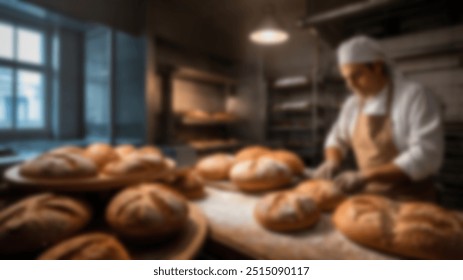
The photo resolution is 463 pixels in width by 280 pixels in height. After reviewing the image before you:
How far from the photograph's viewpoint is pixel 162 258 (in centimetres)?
70

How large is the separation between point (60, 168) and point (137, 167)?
26 cm

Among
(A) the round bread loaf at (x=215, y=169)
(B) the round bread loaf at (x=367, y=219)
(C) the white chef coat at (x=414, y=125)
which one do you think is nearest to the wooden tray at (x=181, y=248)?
(B) the round bread loaf at (x=367, y=219)

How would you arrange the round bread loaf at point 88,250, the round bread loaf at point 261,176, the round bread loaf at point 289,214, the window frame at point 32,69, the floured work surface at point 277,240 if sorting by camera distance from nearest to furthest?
1. the round bread loaf at point 88,250
2. the floured work surface at point 277,240
3. the round bread loaf at point 289,214
4. the window frame at point 32,69
5. the round bread loaf at point 261,176

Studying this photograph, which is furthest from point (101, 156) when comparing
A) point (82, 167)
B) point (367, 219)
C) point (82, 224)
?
point (367, 219)

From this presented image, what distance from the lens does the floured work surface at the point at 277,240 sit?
2.30ft

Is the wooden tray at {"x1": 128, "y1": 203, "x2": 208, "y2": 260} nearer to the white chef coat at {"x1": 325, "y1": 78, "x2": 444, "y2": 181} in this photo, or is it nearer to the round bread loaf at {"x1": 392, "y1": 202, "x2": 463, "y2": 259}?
the round bread loaf at {"x1": 392, "y1": 202, "x2": 463, "y2": 259}

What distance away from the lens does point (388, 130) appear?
4.34 ft

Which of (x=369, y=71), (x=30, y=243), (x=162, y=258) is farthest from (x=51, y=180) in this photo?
(x=369, y=71)

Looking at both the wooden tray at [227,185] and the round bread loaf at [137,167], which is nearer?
the round bread loaf at [137,167]

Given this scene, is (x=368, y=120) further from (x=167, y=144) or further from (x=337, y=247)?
(x=167, y=144)

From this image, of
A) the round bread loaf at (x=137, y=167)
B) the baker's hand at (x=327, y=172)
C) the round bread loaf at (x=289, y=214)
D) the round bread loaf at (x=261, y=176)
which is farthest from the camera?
the baker's hand at (x=327, y=172)

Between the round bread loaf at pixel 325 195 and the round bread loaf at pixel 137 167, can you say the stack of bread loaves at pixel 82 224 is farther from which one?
the round bread loaf at pixel 325 195

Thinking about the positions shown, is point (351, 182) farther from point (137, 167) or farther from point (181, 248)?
point (137, 167)

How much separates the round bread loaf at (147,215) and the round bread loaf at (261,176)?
1.41 ft
